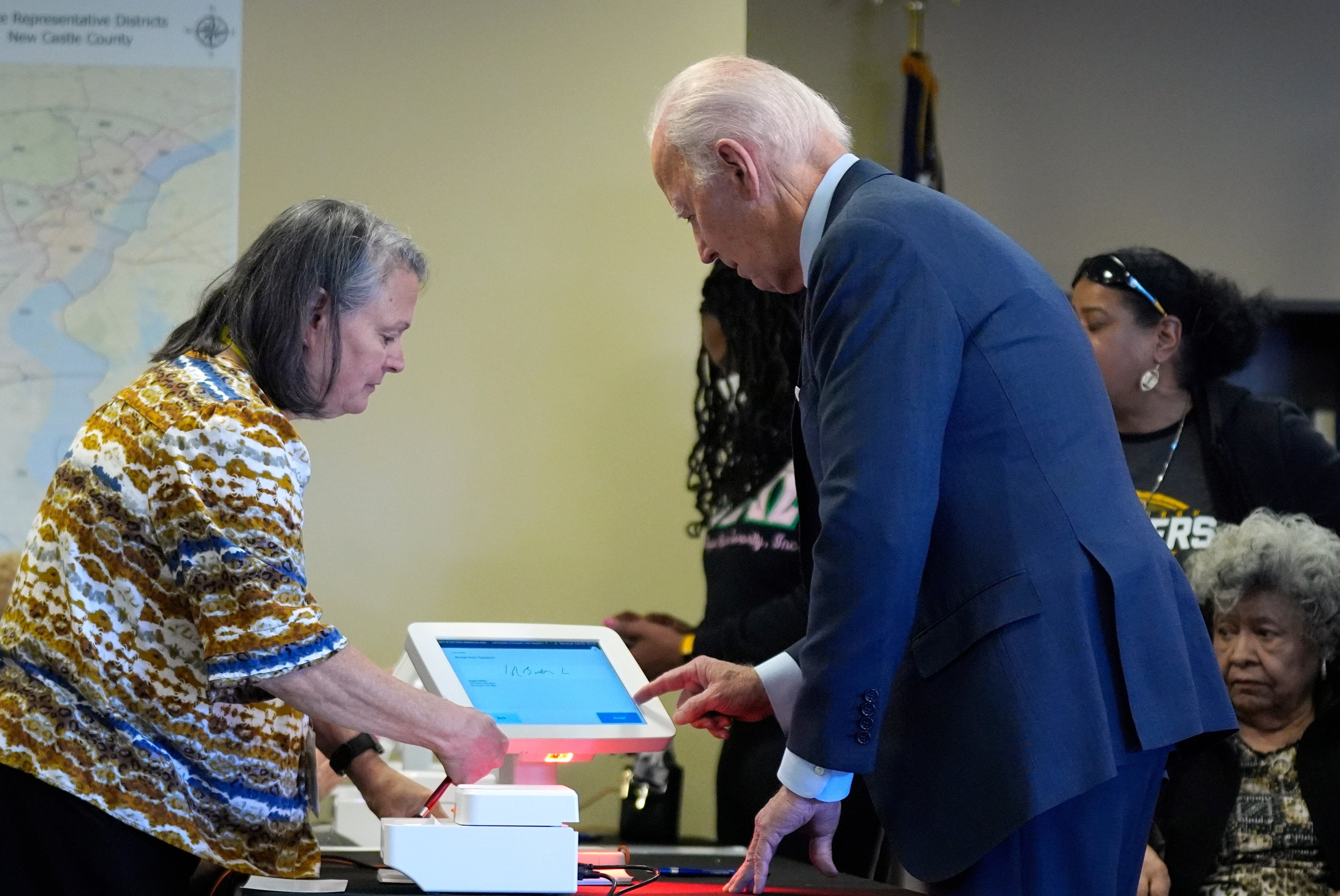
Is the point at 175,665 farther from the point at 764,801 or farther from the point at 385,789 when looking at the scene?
the point at 764,801

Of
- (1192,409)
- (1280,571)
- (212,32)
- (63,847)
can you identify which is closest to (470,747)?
(63,847)

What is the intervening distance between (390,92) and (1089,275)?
1.51 metres

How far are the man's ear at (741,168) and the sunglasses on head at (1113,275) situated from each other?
60.0 inches

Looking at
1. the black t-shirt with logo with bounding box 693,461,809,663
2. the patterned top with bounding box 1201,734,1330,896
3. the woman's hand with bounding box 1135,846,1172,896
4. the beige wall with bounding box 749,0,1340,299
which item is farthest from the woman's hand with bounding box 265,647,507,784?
the beige wall with bounding box 749,0,1340,299

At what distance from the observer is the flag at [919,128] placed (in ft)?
12.4

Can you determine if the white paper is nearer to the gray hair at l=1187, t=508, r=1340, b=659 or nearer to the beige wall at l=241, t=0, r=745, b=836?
the beige wall at l=241, t=0, r=745, b=836

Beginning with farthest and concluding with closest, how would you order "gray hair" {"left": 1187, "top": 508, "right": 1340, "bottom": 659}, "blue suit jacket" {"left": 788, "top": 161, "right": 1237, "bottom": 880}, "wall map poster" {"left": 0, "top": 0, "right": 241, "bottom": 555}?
"wall map poster" {"left": 0, "top": 0, "right": 241, "bottom": 555} < "gray hair" {"left": 1187, "top": 508, "right": 1340, "bottom": 659} < "blue suit jacket" {"left": 788, "top": 161, "right": 1237, "bottom": 880}

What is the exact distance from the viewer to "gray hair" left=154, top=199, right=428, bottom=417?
1.61 metres

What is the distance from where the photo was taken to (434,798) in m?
1.64

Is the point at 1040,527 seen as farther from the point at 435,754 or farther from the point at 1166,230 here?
the point at 1166,230

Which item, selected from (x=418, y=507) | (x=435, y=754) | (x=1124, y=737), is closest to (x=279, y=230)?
(x=435, y=754)

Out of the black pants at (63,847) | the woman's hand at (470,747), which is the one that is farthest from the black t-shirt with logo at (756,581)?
the black pants at (63,847)

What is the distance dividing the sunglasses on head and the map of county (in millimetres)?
1779

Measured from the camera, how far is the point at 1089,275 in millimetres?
2904
